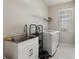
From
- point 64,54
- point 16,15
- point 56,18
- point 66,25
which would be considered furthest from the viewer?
point 56,18

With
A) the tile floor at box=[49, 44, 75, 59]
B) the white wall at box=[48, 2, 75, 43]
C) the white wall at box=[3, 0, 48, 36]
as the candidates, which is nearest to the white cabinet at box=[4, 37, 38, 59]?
the white wall at box=[3, 0, 48, 36]

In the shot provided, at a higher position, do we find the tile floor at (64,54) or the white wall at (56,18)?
the white wall at (56,18)

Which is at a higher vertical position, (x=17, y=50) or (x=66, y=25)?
(x=66, y=25)

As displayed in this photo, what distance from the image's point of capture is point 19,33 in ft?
8.17

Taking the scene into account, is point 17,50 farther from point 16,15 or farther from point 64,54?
point 64,54

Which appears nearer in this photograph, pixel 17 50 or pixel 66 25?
pixel 17 50

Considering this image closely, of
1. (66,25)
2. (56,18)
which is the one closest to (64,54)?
(66,25)

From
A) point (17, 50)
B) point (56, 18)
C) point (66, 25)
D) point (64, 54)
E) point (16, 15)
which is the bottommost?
point (64, 54)

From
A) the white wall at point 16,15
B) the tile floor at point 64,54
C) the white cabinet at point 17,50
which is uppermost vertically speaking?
the white wall at point 16,15

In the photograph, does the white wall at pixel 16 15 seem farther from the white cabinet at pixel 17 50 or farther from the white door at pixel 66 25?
the white door at pixel 66 25

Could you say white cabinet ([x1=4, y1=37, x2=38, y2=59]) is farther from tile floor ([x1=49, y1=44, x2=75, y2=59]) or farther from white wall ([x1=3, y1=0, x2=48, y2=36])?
tile floor ([x1=49, y1=44, x2=75, y2=59])

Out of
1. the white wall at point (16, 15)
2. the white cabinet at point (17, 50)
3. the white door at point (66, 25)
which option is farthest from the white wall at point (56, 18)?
the white cabinet at point (17, 50)

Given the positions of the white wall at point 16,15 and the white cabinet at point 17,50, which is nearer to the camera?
the white cabinet at point 17,50

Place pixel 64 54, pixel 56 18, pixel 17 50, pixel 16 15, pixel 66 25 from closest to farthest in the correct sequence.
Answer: pixel 17 50
pixel 16 15
pixel 64 54
pixel 66 25
pixel 56 18
